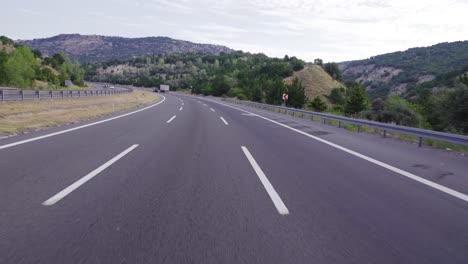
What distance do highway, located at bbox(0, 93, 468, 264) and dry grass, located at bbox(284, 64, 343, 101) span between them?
131 meters

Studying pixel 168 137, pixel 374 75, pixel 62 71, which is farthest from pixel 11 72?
pixel 374 75

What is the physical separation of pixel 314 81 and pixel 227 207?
152137mm

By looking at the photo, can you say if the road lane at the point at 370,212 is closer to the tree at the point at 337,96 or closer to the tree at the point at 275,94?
the tree at the point at 275,94

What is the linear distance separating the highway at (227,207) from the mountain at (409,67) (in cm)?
10835

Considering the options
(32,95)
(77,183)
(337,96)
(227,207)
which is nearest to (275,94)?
(32,95)

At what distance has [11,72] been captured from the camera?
282 ft

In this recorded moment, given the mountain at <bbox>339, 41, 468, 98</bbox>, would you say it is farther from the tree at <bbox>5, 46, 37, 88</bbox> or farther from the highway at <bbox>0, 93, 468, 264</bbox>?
the highway at <bbox>0, 93, 468, 264</bbox>

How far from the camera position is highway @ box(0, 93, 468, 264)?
11.7ft

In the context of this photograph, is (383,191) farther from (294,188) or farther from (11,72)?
(11,72)

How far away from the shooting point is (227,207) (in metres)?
4.94

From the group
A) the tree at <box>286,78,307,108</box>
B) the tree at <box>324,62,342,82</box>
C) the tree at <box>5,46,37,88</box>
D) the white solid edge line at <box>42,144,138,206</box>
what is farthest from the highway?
the tree at <box>324,62,342,82</box>

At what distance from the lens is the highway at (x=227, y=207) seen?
141 inches

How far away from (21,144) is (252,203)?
309 inches

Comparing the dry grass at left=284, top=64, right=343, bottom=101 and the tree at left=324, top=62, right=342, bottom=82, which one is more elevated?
the tree at left=324, top=62, right=342, bottom=82
